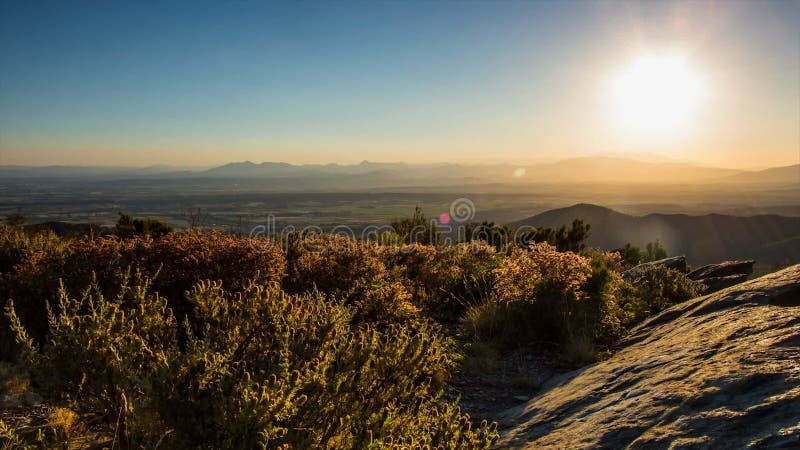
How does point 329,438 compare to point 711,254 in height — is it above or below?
above

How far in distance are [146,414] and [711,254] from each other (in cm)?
7919

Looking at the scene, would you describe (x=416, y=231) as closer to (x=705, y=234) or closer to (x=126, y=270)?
(x=126, y=270)

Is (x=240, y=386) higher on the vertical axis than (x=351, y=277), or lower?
higher

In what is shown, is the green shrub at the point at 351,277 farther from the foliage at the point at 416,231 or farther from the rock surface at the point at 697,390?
the foliage at the point at 416,231

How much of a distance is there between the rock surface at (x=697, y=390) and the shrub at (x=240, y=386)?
30.8 inches

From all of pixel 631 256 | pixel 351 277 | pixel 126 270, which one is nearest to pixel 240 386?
pixel 126 270

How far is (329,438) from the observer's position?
2.60 meters

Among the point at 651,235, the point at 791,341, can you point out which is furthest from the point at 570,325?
the point at 651,235

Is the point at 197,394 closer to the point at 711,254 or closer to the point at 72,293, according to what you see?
the point at 72,293

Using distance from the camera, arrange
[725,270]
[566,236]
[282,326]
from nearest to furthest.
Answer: [282,326], [725,270], [566,236]

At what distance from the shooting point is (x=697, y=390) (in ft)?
8.70

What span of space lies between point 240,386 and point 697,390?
2.54 m

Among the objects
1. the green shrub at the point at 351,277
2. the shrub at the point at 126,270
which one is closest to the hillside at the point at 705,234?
the green shrub at the point at 351,277

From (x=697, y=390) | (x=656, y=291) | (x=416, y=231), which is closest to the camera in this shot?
(x=697, y=390)
